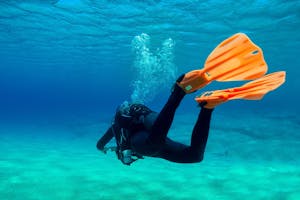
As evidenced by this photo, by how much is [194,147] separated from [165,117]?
100 cm

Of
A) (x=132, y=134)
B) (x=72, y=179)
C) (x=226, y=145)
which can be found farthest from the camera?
(x=226, y=145)

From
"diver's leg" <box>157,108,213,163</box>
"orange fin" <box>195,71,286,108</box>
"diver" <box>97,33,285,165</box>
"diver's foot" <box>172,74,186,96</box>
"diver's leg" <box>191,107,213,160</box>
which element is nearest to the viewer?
"orange fin" <box>195,71,286,108</box>

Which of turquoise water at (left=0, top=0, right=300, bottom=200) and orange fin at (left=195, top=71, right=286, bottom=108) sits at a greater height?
turquoise water at (left=0, top=0, right=300, bottom=200)

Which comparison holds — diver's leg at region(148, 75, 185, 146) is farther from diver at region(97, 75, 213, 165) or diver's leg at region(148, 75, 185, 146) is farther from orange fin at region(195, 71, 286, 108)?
orange fin at region(195, 71, 286, 108)

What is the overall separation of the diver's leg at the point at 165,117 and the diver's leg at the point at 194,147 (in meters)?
0.51

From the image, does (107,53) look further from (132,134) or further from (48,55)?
(132,134)

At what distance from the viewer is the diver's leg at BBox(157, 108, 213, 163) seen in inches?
208

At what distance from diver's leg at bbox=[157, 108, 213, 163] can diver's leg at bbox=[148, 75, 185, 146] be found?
0.51 metres

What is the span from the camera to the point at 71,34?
1195 inches

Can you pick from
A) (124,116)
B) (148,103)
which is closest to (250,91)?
(124,116)

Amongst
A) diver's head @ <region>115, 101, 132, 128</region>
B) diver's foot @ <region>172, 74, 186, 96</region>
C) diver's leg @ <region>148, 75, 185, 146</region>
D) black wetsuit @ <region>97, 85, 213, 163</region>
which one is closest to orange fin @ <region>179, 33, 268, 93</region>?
diver's foot @ <region>172, 74, 186, 96</region>

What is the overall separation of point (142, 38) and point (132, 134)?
1069 inches

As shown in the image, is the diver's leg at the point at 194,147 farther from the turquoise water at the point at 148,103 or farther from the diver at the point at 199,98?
the turquoise water at the point at 148,103

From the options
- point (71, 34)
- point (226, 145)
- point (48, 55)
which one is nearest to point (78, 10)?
point (71, 34)
